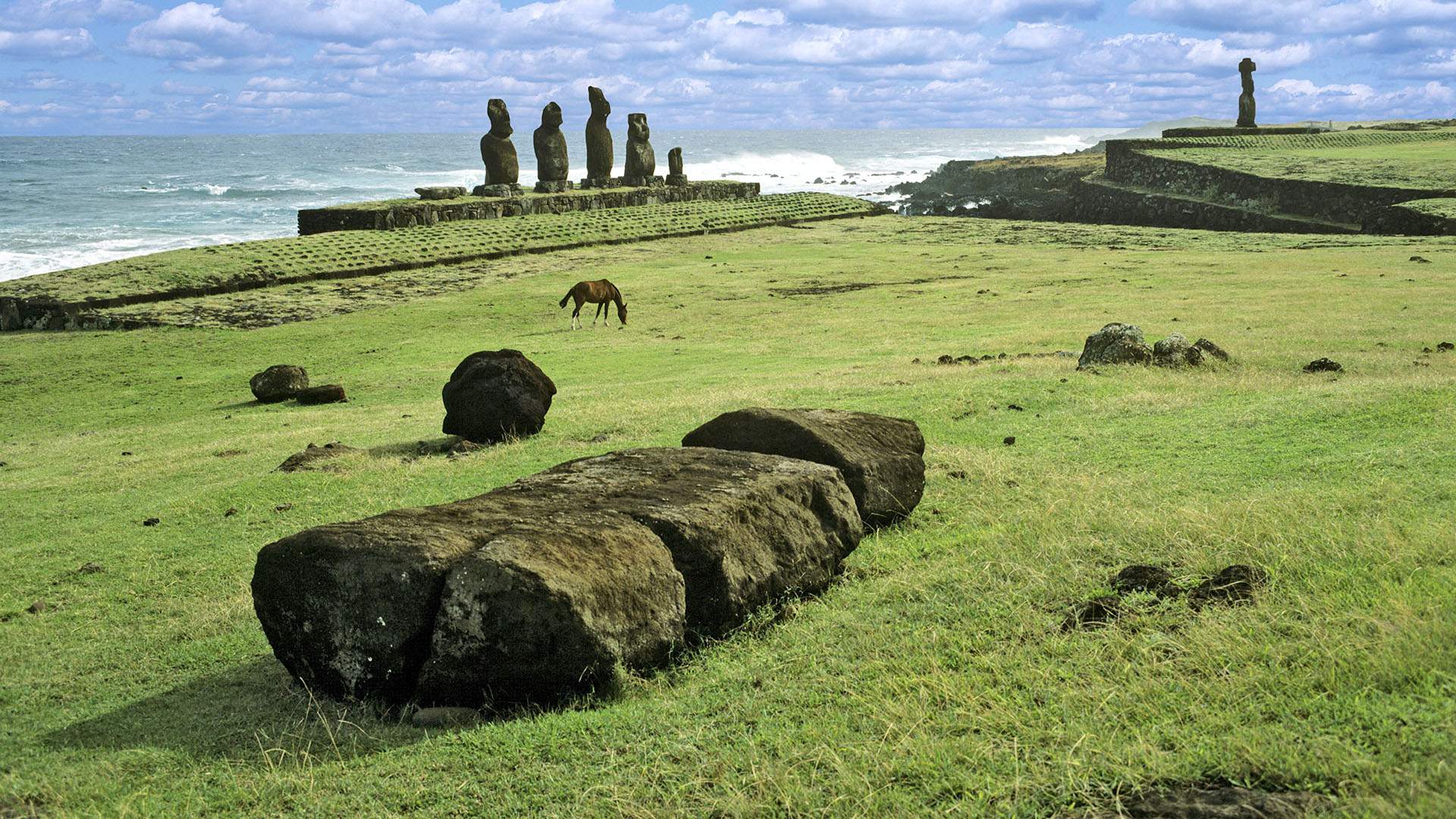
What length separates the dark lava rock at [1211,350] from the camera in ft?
54.6

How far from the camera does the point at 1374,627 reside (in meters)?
5.29

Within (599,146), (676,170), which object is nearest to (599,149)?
(599,146)

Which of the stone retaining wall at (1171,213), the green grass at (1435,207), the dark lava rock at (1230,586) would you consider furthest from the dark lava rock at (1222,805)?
the stone retaining wall at (1171,213)

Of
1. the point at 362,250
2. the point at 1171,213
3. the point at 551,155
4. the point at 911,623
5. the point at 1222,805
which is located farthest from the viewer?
the point at 551,155

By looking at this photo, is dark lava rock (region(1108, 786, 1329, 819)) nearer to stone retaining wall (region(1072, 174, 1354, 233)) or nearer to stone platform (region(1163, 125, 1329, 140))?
stone retaining wall (region(1072, 174, 1354, 233))

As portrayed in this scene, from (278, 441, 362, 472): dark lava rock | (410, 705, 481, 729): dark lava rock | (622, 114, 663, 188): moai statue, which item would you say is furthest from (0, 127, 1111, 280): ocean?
(410, 705, 481, 729): dark lava rock

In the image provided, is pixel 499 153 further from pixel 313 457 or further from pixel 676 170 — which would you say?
pixel 313 457

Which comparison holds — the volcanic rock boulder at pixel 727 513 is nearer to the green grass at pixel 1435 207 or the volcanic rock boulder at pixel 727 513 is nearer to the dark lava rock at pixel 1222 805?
the dark lava rock at pixel 1222 805

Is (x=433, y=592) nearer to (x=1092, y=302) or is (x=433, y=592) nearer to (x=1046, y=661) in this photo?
(x=1046, y=661)

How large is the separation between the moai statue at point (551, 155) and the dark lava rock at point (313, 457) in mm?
45807

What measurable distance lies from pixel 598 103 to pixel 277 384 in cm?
4222

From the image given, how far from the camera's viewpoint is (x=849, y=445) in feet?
29.8

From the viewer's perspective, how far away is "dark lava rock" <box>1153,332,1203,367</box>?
16.3 meters

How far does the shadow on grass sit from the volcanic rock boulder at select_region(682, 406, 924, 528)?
3703mm
